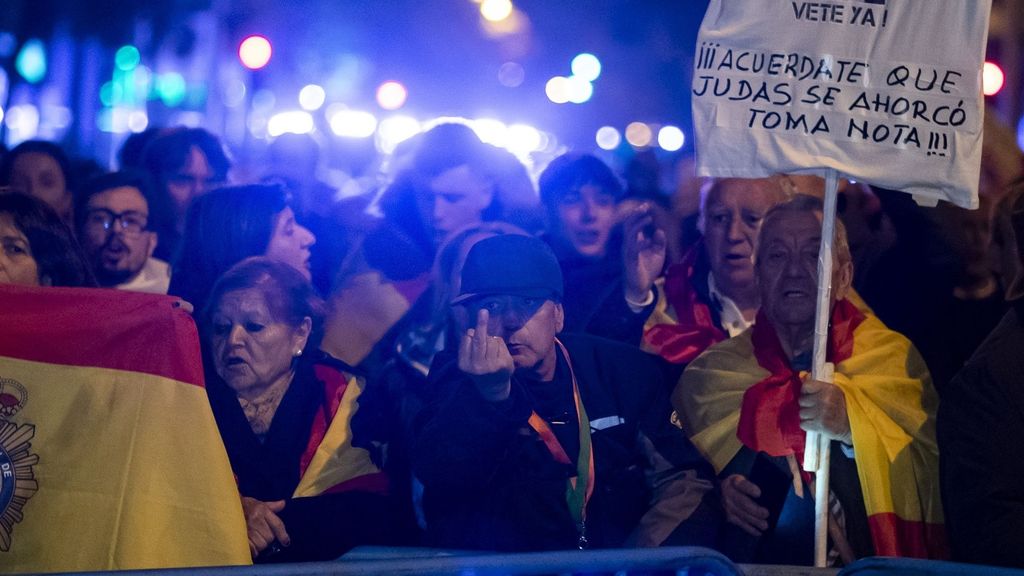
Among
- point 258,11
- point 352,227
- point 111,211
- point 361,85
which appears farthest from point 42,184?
point 361,85

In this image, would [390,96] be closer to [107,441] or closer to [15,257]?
[15,257]

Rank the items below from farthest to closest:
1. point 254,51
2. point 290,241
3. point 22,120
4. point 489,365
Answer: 1. point 22,120
2. point 254,51
3. point 290,241
4. point 489,365

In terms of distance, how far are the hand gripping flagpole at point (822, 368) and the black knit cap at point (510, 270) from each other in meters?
0.98

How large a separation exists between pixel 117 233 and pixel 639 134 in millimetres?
9757

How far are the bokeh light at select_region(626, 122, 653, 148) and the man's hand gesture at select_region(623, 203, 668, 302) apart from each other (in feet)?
29.8

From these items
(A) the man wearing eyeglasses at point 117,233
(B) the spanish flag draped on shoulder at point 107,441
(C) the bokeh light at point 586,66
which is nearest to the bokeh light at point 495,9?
(C) the bokeh light at point 586,66

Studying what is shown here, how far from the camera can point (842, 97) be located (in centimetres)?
464

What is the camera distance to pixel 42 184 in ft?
21.7

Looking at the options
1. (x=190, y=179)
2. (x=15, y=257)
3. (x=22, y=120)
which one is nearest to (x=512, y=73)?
(x=22, y=120)

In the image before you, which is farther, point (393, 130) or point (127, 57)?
point (393, 130)

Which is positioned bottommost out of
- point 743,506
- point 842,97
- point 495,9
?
point 743,506

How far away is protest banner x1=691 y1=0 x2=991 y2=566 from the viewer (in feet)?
15.0

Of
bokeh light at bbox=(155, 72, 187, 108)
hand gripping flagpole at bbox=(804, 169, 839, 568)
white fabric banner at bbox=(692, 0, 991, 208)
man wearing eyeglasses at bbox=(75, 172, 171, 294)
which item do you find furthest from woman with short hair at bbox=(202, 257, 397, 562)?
bokeh light at bbox=(155, 72, 187, 108)

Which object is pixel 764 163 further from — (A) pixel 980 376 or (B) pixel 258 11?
(B) pixel 258 11
